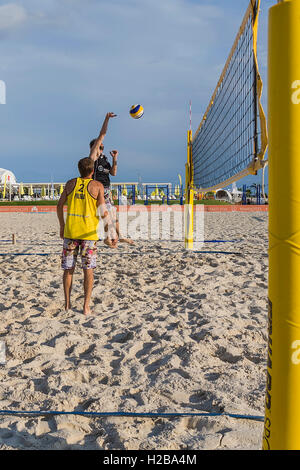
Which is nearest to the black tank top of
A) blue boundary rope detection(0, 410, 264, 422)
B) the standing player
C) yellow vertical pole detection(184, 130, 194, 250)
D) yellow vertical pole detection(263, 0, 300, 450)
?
the standing player

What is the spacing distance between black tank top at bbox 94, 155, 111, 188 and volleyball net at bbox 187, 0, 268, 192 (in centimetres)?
141

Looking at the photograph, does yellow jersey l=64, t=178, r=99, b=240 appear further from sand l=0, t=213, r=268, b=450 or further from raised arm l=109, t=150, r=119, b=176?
raised arm l=109, t=150, r=119, b=176

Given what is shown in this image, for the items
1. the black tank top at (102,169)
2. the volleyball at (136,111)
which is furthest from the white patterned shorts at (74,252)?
the volleyball at (136,111)

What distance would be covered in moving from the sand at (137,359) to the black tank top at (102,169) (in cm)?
114

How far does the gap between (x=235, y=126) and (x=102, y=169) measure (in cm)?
169

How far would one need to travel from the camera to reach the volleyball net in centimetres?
313

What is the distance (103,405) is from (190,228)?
522 cm

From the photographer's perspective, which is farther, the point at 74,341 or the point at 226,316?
the point at 226,316

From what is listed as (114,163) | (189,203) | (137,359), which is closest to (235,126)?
(114,163)

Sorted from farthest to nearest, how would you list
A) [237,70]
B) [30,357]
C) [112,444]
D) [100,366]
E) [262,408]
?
[237,70] < [30,357] < [100,366] < [262,408] < [112,444]

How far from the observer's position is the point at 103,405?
6.55 ft

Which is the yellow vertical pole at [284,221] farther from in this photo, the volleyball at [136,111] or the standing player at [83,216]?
the volleyball at [136,111]
